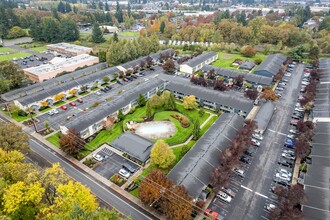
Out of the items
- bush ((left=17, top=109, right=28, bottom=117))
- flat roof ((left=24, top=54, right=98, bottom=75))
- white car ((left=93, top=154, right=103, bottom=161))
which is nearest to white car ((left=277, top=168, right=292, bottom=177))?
white car ((left=93, top=154, right=103, bottom=161))

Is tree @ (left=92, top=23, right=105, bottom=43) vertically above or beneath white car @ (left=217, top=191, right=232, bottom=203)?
above

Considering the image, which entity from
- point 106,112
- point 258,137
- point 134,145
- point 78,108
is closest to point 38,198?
point 134,145

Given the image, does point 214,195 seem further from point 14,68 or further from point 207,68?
point 14,68

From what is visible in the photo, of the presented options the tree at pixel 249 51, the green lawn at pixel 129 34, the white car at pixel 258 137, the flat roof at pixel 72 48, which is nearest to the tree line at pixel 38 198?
the white car at pixel 258 137

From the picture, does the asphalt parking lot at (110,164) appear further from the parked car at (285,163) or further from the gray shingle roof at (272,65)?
the gray shingle roof at (272,65)

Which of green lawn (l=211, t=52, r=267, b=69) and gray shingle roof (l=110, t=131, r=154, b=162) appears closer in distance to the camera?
gray shingle roof (l=110, t=131, r=154, b=162)

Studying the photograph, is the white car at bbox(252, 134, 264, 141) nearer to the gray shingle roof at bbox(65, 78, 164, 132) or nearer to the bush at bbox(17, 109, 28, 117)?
the gray shingle roof at bbox(65, 78, 164, 132)

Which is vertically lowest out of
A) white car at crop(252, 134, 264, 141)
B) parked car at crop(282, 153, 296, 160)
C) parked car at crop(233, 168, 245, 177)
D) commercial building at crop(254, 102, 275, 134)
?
parked car at crop(233, 168, 245, 177)
